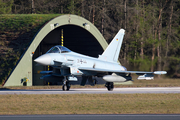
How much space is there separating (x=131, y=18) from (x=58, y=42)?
17.5 metres

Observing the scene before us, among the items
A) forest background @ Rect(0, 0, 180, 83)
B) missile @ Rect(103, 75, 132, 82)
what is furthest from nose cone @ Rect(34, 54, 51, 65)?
forest background @ Rect(0, 0, 180, 83)

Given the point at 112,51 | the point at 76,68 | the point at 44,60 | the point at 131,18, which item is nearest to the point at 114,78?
the point at 76,68

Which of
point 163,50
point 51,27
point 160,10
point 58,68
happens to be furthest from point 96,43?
point 160,10

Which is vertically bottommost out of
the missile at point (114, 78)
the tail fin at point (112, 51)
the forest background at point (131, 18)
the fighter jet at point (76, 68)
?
the missile at point (114, 78)

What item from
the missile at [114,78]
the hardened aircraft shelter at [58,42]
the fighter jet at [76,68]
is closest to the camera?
the fighter jet at [76,68]

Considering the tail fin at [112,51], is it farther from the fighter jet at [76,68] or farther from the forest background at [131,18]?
the forest background at [131,18]

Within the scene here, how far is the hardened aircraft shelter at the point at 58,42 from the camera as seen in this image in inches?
936

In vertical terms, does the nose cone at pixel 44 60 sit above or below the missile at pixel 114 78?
above

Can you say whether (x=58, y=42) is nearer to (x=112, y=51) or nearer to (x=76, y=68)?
(x=112, y=51)

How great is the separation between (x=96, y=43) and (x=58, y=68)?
11648 millimetres

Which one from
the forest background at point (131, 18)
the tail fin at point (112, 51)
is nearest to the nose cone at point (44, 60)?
the tail fin at point (112, 51)

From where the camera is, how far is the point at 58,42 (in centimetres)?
3017

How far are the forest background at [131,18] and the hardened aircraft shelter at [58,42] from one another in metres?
11.1

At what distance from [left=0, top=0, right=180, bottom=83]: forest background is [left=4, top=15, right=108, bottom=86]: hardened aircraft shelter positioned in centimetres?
1114
